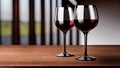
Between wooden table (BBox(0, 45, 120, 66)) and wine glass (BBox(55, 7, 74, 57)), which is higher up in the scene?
wine glass (BBox(55, 7, 74, 57))

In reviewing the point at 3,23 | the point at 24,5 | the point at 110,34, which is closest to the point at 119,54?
the point at 110,34

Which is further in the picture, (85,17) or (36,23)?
(36,23)

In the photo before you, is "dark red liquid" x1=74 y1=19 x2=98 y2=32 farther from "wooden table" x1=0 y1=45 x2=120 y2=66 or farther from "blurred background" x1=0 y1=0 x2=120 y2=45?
"blurred background" x1=0 y1=0 x2=120 y2=45

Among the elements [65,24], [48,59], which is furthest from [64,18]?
[48,59]

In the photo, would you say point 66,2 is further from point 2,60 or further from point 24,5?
point 2,60

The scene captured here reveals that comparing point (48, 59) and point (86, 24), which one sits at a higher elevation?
point (86, 24)

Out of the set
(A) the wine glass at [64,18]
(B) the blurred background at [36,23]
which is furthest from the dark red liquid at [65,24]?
(B) the blurred background at [36,23]

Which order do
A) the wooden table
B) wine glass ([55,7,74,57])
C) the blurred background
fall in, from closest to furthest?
the wooden table
wine glass ([55,7,74,57])
the blurred background

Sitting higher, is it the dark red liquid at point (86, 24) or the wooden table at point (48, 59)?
the dark red liquid at point (86, 24)

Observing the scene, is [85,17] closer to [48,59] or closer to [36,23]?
[48,59]

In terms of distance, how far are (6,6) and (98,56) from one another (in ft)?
10.3

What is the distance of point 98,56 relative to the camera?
0.91 meters

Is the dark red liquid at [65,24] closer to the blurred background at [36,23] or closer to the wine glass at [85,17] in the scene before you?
the wine glass at [85,17]

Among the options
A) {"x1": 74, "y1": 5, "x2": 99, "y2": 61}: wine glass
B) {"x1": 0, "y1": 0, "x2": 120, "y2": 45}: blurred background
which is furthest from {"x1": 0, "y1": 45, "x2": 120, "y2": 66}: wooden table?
{"x1": 0, "y1": 0, "x2": 120, "y2": 45}: blurred background
